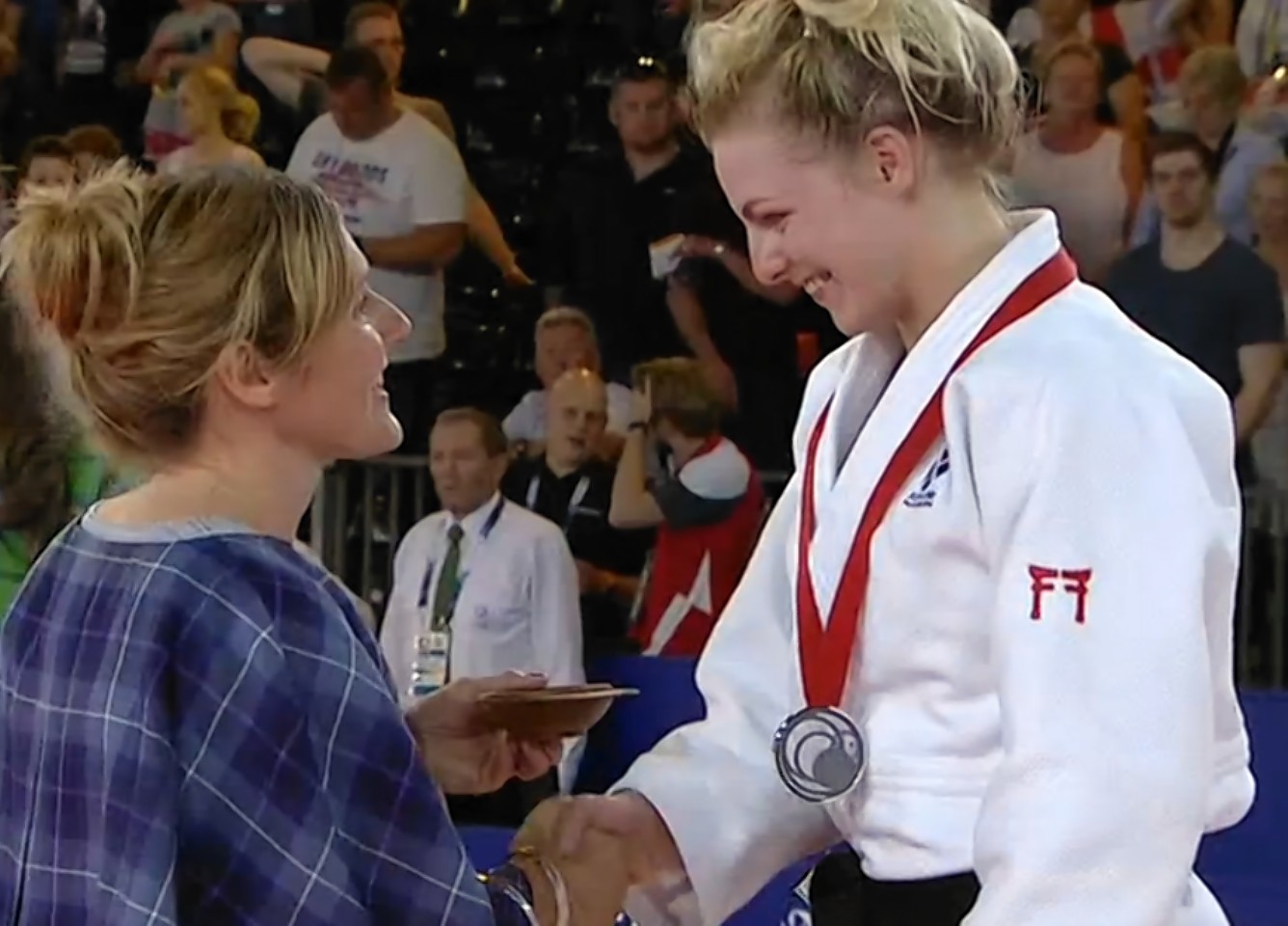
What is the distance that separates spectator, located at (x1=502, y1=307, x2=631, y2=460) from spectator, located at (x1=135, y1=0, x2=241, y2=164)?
1749 millimetres

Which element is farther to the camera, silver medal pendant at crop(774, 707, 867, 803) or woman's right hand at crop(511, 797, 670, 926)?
woman's right hand at crop(511, 797, 670, 926)

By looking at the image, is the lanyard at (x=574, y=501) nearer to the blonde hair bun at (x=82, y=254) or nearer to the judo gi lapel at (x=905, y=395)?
the judo gi lapel at (x=905, y=395)

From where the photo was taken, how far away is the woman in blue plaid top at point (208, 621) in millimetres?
1926

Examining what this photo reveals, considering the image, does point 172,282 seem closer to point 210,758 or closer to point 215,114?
point 210,758

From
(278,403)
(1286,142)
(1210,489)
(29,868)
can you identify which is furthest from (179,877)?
(1286,142)

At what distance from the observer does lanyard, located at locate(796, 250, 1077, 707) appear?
2.04 meters

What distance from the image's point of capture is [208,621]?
1.94m

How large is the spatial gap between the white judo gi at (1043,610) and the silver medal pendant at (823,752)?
0.02 metres

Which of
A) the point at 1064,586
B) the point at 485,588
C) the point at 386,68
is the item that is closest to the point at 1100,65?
the point at 485,588

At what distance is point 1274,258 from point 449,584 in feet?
7.45

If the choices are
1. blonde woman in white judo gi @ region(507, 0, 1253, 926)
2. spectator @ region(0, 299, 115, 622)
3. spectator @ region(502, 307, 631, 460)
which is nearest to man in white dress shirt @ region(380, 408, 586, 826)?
spectator @ region(502, 307, 631, 460)

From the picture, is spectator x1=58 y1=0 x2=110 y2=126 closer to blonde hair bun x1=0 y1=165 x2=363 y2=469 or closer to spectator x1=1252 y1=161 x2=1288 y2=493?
spectator x1=1252 y1=161 x2=1288 y2=493

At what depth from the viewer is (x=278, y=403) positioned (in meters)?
2.07

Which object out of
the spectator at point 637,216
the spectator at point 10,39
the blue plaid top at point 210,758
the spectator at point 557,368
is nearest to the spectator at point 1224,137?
the spectator at point 637,216
